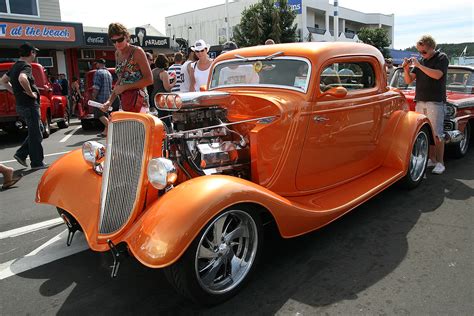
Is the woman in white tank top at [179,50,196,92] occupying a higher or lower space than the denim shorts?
higher

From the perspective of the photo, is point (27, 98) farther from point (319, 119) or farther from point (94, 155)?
point (319, 119)

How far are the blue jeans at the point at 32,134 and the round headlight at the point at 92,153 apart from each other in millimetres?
3223

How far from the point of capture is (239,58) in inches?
158

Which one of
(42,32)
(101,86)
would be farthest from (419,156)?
(42,32)

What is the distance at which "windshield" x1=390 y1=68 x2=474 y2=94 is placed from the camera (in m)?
6.59

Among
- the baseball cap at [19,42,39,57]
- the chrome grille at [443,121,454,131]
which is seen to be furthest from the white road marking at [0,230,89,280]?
the chrome grille at [443,121,454,131]

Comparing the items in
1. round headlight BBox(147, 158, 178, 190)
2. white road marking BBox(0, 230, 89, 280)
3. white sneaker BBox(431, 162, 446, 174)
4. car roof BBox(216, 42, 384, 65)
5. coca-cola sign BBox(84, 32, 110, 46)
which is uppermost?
coca-cola sign BBox(84, 32, 110, 46)

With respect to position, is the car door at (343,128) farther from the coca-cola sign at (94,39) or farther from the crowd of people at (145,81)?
the coca-cola sign at (94,39)

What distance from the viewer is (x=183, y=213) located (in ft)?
7.49

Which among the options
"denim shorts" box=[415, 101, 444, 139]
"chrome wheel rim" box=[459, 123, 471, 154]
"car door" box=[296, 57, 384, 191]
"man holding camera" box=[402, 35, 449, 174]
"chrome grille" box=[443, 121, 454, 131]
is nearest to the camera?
"car door" box=[296, 57, 384, 191]

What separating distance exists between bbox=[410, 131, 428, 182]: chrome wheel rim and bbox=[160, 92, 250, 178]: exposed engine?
2.55 m

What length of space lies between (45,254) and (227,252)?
176 centimetres

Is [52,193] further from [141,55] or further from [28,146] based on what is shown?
[28,146]

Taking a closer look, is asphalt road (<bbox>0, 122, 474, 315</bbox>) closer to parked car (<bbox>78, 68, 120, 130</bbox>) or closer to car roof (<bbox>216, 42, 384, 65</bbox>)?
car roof (<bbox>216, 42, 384, 65</bbox>)
